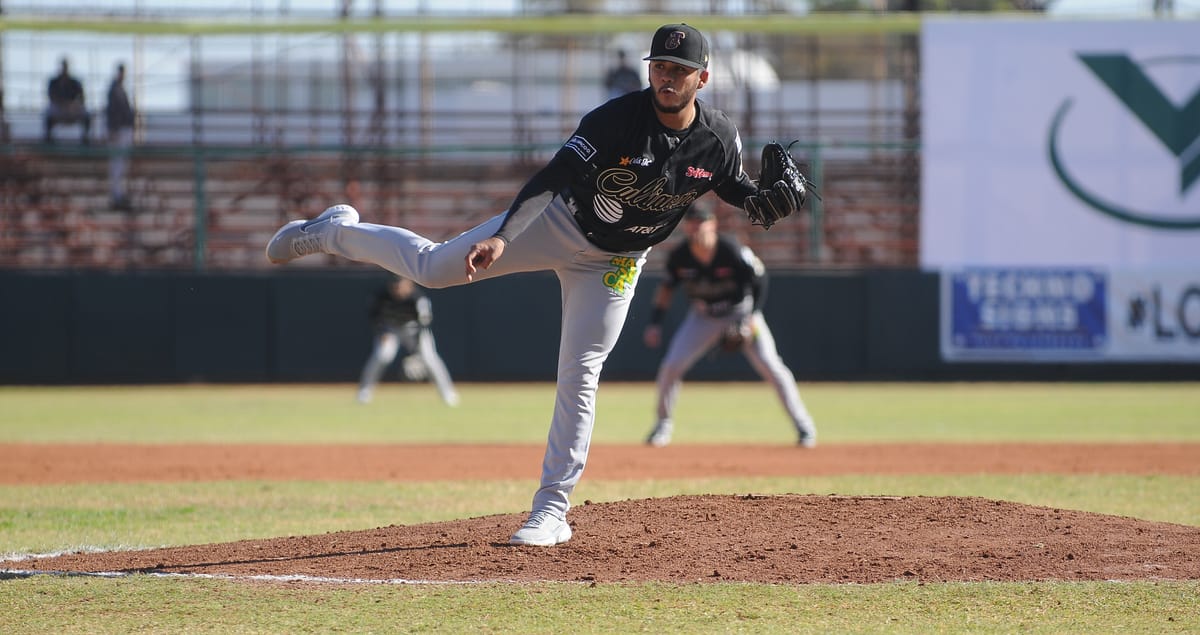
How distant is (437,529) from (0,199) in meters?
18.6

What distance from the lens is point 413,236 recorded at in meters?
5.75

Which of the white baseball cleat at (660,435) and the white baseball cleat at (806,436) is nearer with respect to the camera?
the white baseball cleat at (806,436)

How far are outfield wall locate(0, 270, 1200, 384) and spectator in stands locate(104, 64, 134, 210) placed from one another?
2963 millimetres

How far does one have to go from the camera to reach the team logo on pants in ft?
18.9

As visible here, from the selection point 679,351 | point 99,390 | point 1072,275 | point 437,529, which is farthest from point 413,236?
point 1072,275

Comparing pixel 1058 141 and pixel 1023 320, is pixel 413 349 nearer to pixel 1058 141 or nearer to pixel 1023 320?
pixel 1023 320

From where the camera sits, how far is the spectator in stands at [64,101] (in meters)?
21.6

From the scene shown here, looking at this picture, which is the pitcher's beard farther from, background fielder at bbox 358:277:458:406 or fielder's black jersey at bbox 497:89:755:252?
background fielder at bbox 358:277:458:406

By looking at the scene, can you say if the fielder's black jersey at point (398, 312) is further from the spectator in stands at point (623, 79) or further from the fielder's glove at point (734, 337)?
the spectator in stands at point (623, 79)

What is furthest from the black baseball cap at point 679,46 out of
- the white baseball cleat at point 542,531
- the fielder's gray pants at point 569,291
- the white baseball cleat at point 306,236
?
the white baseball cleat at point 542,531

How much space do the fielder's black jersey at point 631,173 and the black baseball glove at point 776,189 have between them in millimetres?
136

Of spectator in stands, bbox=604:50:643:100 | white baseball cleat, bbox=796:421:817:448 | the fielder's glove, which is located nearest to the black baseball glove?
the fielder's glove

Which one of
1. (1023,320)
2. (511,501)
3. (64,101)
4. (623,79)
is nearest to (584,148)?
(511,501)

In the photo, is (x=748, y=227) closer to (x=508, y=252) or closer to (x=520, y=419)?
(x=520, y=419)
